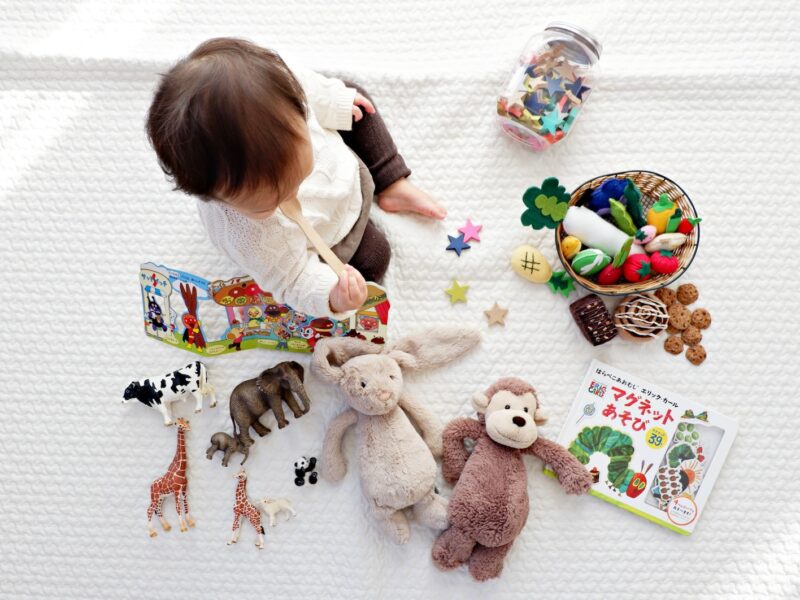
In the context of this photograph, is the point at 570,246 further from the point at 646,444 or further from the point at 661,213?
the point at 646,444

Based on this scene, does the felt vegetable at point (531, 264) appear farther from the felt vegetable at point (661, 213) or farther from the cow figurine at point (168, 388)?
the cow figurine at point (168, 388)

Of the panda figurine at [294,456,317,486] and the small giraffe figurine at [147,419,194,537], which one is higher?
the panda figurine at [294,456,317,486]

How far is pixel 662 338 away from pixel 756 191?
0.95 ft

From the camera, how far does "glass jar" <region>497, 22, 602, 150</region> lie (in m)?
1.01

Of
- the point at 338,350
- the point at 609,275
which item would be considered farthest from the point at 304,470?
the point at 609,275

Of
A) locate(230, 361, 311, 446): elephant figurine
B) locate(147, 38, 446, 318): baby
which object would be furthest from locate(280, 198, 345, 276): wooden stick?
locate(230, 361, 311, 446): elephant figurine

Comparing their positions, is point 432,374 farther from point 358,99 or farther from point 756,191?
point 756,191

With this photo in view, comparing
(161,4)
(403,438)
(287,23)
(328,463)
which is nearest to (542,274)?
(403,438)

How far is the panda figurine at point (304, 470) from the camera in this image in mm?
987

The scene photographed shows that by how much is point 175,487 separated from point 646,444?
74 centimetres

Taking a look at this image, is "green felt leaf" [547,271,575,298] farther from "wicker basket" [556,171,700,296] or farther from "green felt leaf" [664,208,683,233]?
"green felt leaf" [664,208,683,233]

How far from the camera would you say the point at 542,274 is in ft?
3.31

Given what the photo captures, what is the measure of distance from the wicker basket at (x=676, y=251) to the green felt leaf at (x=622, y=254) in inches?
1.5

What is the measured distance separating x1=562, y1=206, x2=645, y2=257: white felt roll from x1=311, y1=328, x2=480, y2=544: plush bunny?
0.22 metres
